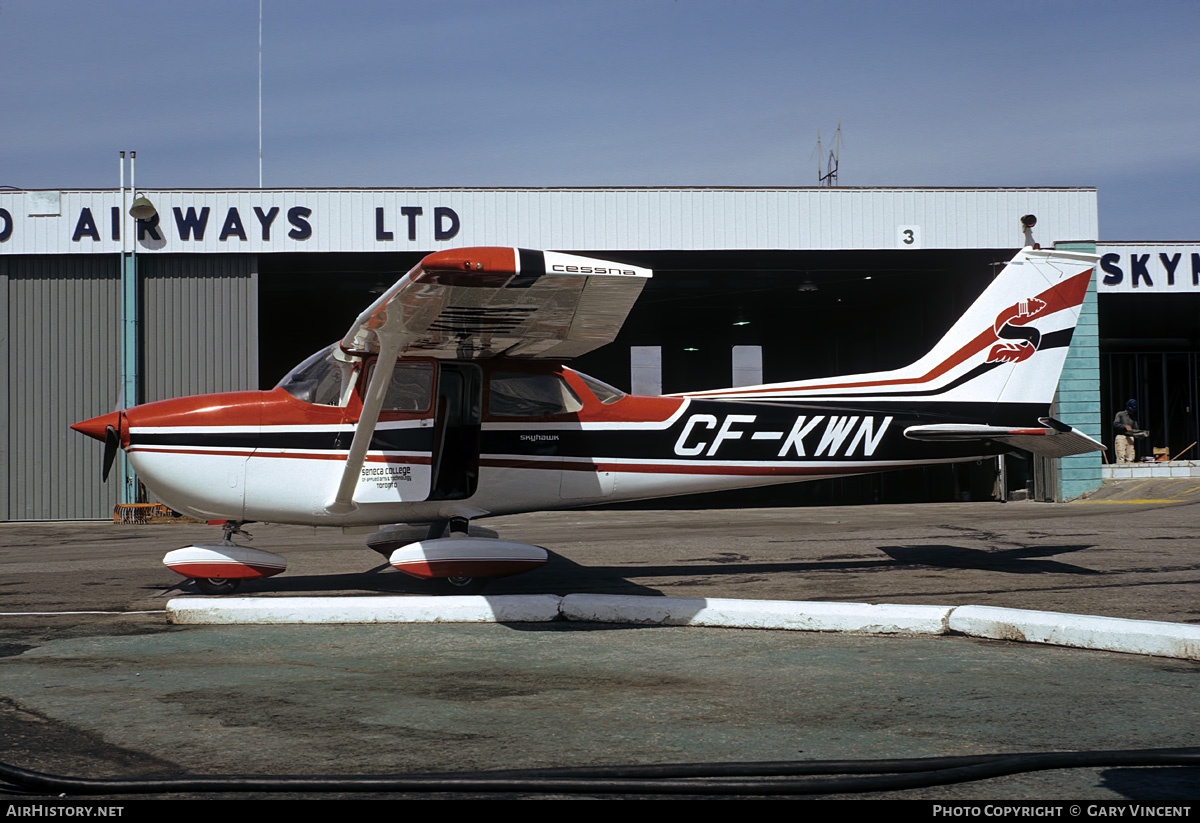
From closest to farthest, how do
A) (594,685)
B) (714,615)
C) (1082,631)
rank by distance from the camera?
1. (594,685)
2. (1082,631)
3. (714,615)

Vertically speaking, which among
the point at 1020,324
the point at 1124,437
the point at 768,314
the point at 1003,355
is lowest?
the point at 1124,437

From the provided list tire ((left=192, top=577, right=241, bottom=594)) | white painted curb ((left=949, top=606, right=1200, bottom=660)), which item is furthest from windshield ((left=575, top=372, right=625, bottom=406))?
white painted curb ((left=949, top=606, right=1200, bottom=660))

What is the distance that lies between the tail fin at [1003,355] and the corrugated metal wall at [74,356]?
13919 millimetres

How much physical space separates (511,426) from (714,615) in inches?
116

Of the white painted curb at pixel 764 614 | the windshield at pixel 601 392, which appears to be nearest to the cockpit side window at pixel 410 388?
the windshield at pixel 601 392

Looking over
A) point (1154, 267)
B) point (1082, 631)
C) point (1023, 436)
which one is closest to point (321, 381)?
point (1082, 631)

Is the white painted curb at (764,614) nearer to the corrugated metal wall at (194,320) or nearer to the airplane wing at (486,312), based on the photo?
the airplane wing at (486,312)

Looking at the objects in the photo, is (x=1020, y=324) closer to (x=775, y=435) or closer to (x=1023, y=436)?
(x=1023, y=436)

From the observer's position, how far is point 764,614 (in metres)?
6.25

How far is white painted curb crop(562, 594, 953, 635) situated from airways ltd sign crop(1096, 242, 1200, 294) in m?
20.1

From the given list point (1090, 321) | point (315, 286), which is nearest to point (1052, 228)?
point (1090, 321)

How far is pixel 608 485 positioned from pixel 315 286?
55.2 feet

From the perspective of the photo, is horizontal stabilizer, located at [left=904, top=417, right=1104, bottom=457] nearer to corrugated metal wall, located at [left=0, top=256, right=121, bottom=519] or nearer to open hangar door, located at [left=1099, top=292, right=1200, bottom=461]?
corrugated metal wall, located at [left=0, top=256, right=121, bottom=519]

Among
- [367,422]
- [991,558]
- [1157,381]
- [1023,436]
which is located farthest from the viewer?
Result: [1157,381]
